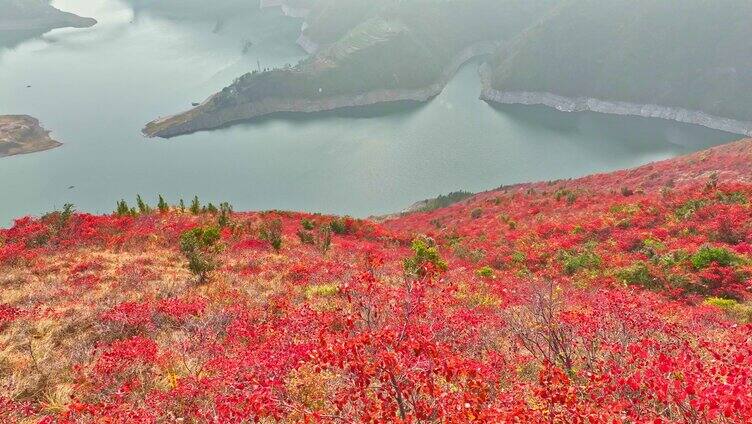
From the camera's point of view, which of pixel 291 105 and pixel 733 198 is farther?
pixel 291 105

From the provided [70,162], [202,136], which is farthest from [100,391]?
[202,136]

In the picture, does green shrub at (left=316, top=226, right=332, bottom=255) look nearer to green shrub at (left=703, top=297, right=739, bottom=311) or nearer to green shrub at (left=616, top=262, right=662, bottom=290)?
green shrub at (left=616, top=262, right=662, bottom=290)

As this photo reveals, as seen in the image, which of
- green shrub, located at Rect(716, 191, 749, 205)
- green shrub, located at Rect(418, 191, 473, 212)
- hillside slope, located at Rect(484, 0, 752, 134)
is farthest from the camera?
hillside slope, located at Rect(484, 0, 752, 134)

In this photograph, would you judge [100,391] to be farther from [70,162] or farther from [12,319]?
[70,162]

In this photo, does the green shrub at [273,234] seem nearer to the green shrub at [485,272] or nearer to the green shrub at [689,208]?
the green shrub at [485,272]

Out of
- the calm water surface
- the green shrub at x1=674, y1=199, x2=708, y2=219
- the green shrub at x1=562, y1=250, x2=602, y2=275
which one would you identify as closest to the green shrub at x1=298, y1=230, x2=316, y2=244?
the green shrub at x1=562, y1=250, x2=602, y2=275

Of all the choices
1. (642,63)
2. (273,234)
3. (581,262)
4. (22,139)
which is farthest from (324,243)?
(642,63)

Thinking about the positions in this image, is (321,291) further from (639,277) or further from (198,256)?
(639,277)
